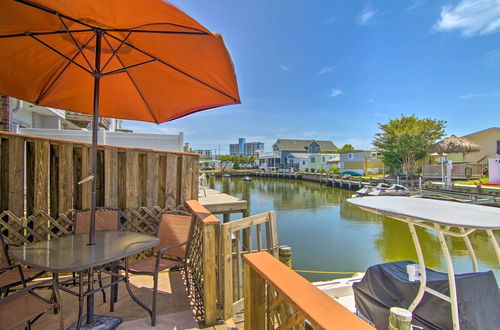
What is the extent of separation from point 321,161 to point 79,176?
Answer: 40812mm

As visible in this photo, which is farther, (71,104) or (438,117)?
(438,117)

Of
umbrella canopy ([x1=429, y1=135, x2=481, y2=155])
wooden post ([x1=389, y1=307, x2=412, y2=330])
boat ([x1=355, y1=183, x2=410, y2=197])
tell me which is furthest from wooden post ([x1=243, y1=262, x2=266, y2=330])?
umbrella canopy ([x1=429, y1=135, x2=481, y2=155])

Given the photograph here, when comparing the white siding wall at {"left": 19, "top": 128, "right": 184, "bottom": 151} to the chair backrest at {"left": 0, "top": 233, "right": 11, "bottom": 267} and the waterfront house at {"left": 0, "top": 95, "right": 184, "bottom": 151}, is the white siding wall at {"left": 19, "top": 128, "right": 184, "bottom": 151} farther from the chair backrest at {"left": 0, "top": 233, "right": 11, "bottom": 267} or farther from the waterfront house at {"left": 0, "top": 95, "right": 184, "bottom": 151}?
the chair backrest at {"left": 0, "top": 233, "right": 11, "bottom": 267}

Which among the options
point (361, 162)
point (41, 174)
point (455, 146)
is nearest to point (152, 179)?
point (41, 174)

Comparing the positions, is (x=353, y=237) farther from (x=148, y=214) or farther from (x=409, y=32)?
(x=409, y=32)

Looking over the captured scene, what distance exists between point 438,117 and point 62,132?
3213 centimetres

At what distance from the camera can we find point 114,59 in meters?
2.35

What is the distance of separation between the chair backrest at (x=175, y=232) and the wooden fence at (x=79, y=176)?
0.81 meters

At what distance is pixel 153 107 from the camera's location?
2.79 meters

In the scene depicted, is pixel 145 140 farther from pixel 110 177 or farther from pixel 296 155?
pixel 296 155

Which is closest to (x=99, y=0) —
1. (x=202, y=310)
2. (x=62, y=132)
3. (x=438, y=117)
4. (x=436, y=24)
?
(x=202, y=310)

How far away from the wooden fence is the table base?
4.59ft

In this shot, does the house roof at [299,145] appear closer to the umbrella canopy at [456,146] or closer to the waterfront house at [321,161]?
the waterfront house at [321,161]

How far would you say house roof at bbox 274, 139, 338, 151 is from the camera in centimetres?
4995
